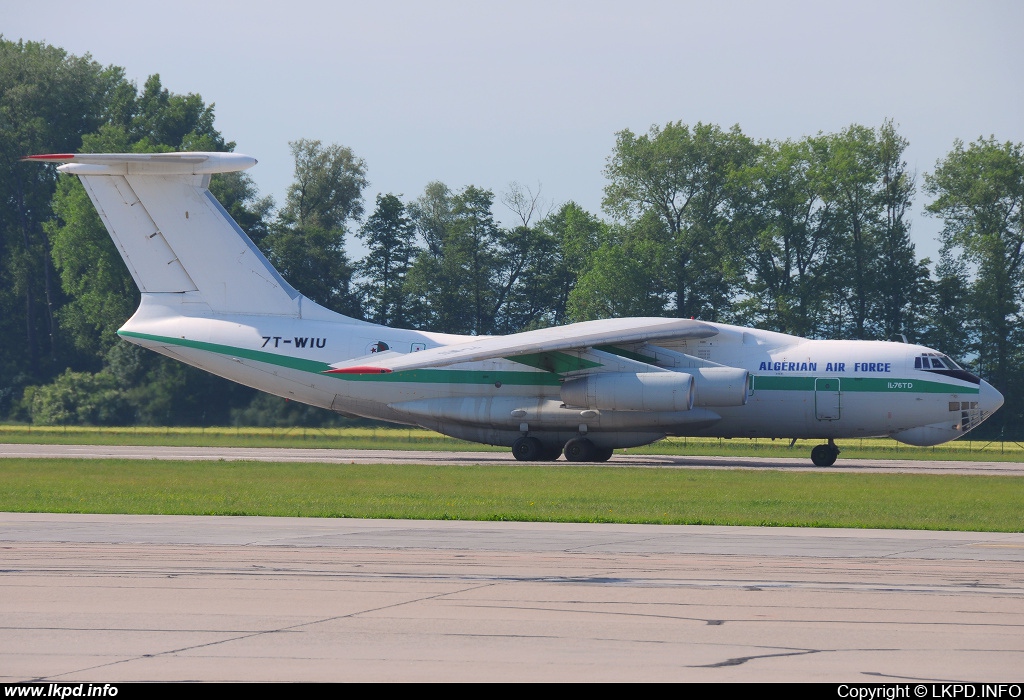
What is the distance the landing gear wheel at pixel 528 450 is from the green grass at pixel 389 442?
7800mm

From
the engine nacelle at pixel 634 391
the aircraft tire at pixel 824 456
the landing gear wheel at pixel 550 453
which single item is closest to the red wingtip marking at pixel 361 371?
the engine nacelle at pixel 634 391

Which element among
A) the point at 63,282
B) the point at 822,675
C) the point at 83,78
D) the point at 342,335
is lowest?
the point at 822,675

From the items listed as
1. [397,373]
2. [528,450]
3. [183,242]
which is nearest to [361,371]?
[397,373]

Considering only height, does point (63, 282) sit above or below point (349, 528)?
above

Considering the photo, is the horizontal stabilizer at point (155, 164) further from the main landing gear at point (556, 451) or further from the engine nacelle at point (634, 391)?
the engine nacelle at point (634, 391)

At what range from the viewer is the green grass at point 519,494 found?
19453 millimetres

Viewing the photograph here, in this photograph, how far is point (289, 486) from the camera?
25.1m

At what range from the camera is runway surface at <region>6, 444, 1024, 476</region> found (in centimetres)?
3384

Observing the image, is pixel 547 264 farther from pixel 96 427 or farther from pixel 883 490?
pixel 883 490

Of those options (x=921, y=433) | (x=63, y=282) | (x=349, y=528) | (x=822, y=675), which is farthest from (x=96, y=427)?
(x=822, y=675)

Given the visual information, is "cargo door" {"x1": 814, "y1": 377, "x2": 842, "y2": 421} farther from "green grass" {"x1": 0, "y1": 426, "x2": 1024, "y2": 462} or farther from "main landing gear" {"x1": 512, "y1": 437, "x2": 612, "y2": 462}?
"green grass" {"x1": 0, "y1": 426, "x2": 1024, "y2": 462}

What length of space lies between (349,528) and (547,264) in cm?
6066

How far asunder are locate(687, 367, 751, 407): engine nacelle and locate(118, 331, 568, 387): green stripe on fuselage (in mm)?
4340

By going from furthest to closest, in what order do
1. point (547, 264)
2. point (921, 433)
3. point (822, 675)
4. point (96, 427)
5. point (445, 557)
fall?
1. point (547, 264)
2. point (96, 427)
3. point (921, 433)
4. point (445, 557)
5. point (822, 675)
